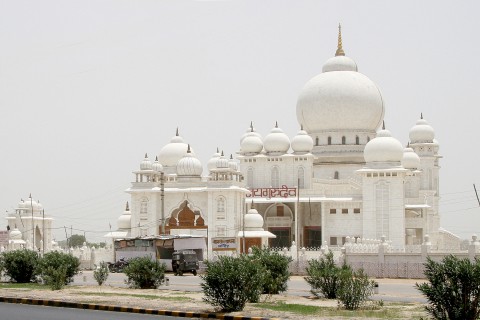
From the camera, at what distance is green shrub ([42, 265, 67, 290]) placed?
30.4 metres

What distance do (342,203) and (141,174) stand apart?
47.6ft

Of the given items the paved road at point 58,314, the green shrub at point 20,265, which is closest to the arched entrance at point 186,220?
the green shrub at point 20,265

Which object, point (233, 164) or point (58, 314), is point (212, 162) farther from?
point (58, 314)

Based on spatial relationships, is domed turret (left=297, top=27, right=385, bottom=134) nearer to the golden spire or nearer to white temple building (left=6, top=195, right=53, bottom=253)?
the golden spire

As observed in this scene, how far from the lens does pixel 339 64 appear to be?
74.8 meters

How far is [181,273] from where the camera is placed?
45594 millimetres

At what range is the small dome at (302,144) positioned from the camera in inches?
2638

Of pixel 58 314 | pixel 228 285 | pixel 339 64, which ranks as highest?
pixel 339 64

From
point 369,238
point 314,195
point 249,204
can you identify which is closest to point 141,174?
point 249,204

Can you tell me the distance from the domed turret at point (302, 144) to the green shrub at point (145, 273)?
3605 centimetres

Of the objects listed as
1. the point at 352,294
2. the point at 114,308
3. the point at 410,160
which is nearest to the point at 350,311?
the point at 352,294

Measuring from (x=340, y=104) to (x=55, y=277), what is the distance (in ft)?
144

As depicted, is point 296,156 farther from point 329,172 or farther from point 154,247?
point 154,247

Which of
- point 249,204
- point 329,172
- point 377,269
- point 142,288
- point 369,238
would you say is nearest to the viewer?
point 142,288
